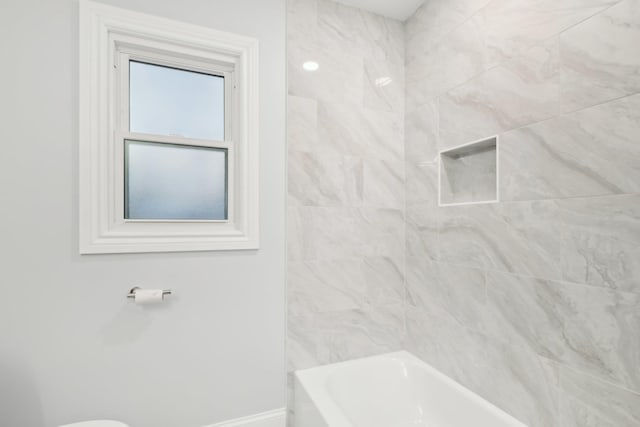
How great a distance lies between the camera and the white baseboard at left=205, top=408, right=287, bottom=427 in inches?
60.3

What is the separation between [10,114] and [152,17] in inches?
29.4

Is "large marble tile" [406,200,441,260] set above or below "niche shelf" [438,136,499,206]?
below

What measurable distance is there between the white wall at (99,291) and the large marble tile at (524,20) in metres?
1.09

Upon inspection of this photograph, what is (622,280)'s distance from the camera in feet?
3.08

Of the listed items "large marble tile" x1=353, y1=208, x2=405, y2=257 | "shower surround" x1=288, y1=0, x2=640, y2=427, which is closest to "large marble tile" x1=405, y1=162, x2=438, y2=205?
"shower surround" x1=288, y1=0, x2=640, y2=427

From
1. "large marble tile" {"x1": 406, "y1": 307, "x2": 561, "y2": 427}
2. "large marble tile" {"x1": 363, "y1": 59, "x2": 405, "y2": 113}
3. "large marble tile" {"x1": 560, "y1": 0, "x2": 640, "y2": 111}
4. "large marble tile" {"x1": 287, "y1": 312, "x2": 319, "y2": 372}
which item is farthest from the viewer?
"large marble tile" {"x1": 363, "y1": 59, "x2": 405, "y2": 113}

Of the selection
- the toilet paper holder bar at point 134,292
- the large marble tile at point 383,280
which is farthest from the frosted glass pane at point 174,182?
the large marble tile at point 383,280

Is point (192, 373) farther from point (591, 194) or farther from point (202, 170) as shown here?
point (591, 194)

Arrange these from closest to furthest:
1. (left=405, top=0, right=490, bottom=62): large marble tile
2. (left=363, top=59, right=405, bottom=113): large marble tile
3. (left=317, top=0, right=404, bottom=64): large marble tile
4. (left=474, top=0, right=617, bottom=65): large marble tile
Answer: (left=474, top=0, right=617, bottom=65): large marble tile < (left=405, top=0, right=490, bottom=62): large marble tile < (left=317, top=0, right=404, bottom=64): large marble tile < (left=363, top=59, right=405, bottom=113): large marble tile

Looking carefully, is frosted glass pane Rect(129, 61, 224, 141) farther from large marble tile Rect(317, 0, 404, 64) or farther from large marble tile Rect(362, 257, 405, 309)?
Result: large marble tile Rect(362, 257, 405, 309)

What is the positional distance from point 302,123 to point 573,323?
152 centimetres

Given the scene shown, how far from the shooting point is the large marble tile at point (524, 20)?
105 cm

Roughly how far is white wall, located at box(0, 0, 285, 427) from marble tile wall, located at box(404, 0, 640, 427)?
3.17 feet

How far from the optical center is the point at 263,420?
5.21ft
